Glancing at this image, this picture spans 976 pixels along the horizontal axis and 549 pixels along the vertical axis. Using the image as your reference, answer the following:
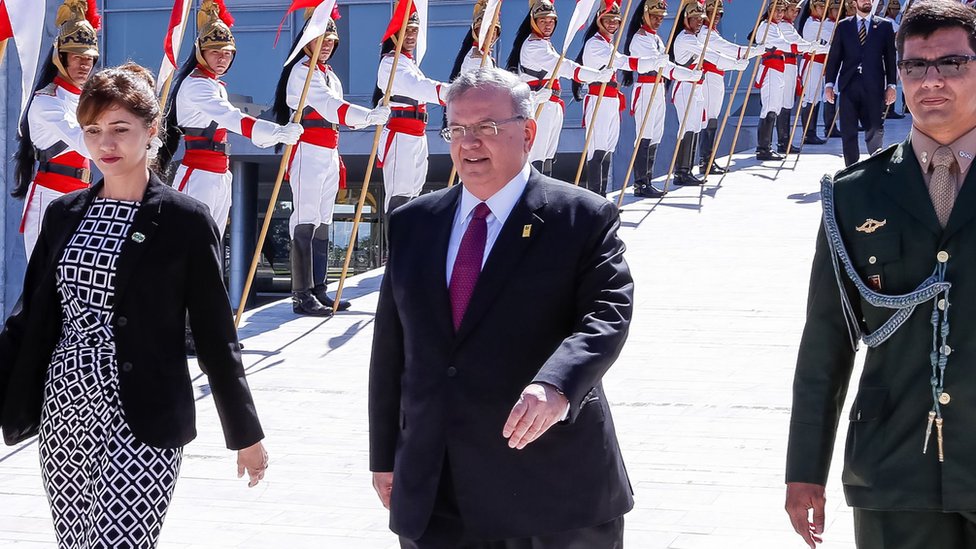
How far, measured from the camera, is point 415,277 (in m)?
2.90

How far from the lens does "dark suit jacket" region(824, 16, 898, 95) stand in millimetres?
12117

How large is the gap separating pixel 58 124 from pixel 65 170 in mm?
381

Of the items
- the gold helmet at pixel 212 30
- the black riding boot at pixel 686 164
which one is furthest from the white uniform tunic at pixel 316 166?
the black riding boot at pixel 686 164

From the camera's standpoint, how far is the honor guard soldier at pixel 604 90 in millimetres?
12156

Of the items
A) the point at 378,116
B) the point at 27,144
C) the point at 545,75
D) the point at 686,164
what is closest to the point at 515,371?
the point at 27,144

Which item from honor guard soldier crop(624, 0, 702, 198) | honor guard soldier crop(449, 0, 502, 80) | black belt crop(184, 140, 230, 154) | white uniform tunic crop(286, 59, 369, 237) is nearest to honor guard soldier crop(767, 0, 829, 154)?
honor guard soldier crop(624, 0, 702, 198)

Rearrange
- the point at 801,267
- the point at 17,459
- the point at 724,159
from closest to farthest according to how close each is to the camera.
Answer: the point at 17,459
the point at 801,267
the point at 724,159

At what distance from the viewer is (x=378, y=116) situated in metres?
9.00

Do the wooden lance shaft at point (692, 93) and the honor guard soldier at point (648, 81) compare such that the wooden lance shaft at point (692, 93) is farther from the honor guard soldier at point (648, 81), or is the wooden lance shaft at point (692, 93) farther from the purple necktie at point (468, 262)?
the purple necktie at point (468, 262)

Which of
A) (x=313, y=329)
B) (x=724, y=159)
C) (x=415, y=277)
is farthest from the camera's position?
(x=724, y=159)

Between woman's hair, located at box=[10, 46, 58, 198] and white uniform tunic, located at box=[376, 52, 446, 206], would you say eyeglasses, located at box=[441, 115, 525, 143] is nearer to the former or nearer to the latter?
woman's hair, located at box=[10, 46, 58, 198]

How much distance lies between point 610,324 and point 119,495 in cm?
113

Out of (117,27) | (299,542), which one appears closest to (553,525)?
(299,542)

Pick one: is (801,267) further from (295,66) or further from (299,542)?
(299,542)
